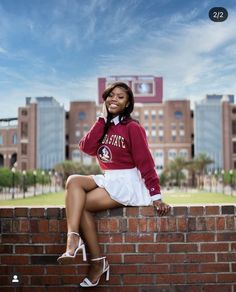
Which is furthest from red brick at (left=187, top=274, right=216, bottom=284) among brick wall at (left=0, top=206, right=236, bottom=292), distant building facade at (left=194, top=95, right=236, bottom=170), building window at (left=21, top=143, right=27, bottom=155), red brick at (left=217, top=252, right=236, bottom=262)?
building window at (left=21, top=143, right=27, bottom=155)

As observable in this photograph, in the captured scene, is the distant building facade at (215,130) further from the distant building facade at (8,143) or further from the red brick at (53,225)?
the red brick at (53,225)

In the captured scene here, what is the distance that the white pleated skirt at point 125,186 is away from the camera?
340 cm

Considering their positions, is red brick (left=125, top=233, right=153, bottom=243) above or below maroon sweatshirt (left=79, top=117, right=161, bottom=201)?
below

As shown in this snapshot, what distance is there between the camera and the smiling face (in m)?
3.58

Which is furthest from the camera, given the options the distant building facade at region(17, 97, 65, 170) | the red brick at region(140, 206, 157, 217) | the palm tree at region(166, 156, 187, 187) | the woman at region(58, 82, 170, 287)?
the distant building facade at region(17, 97, 65, 170)

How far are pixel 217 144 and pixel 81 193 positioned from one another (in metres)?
86.9

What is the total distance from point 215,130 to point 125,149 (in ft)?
282

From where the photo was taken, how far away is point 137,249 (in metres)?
3.50

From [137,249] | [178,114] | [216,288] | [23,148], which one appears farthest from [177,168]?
[137,249]

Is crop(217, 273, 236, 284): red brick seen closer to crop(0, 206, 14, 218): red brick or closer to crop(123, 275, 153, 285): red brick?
crop(123, 275, 153, 285): red brick

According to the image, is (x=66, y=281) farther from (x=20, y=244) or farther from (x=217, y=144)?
(x=217, y=144)

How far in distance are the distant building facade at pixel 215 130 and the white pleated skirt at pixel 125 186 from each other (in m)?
84.2

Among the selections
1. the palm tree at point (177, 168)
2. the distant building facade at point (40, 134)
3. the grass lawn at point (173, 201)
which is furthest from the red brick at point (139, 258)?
the distant building facade at point (40, 134)

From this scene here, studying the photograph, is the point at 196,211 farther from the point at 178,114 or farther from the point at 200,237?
the point at 178,114
